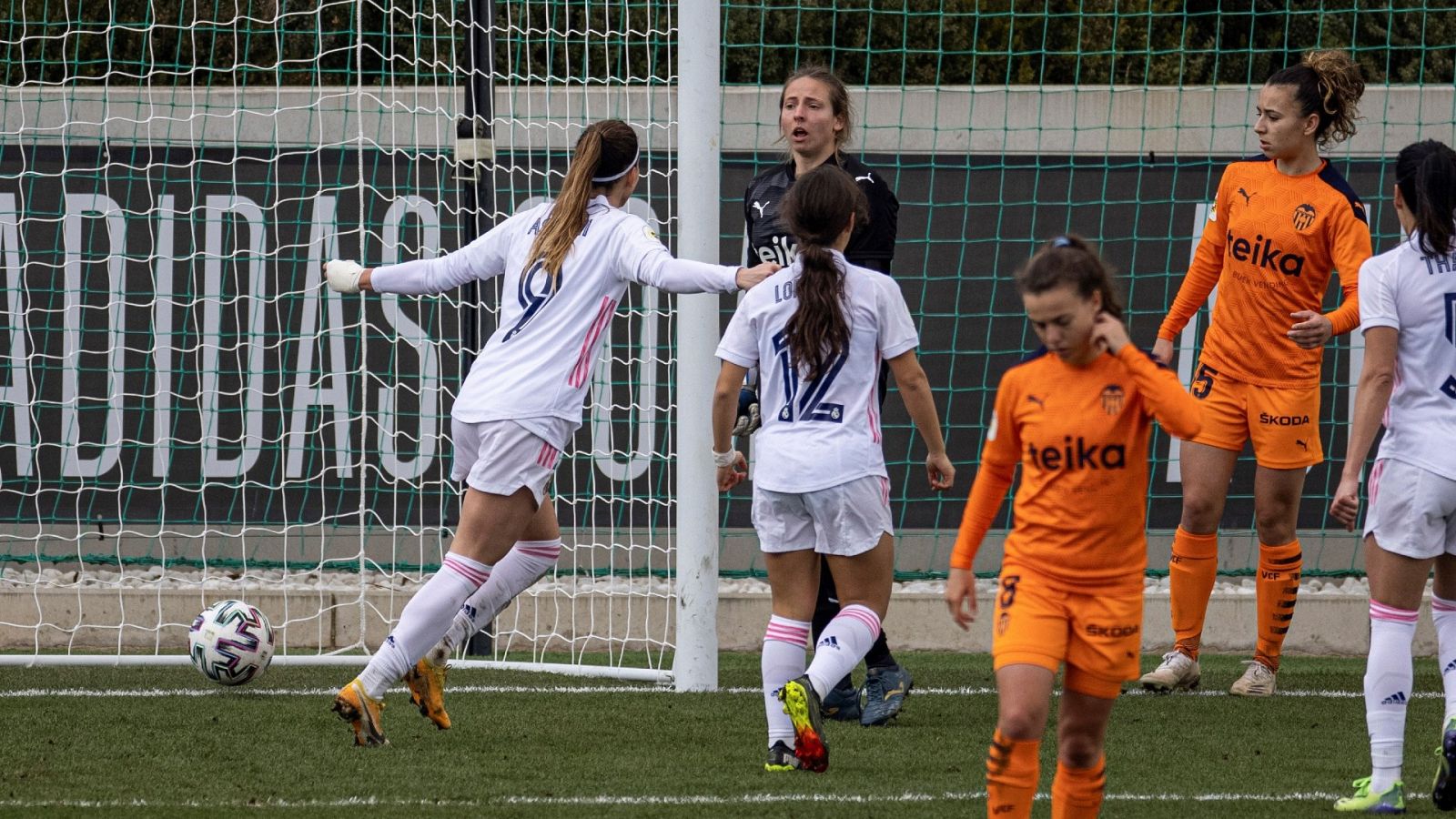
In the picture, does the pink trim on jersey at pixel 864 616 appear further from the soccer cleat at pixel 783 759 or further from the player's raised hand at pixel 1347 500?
the player's raised hand at pixel 1347 500

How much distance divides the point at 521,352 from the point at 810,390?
3.15 ft

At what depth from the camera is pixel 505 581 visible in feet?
18.2

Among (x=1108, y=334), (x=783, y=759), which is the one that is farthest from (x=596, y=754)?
(x=1108, y=334)

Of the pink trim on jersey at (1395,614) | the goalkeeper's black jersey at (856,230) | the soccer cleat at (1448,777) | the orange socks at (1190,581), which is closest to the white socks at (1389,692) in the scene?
the pink trim on jersey at (1395,614)

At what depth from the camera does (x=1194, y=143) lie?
843 cm

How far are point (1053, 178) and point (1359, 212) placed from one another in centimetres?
282

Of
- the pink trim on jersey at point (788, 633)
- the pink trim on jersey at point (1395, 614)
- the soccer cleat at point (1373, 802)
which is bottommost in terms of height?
the soccer cleat at point (1373, 802)

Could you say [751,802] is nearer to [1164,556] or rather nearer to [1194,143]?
[1164,556]

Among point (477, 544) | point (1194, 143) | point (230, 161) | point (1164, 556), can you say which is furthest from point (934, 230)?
point (477, 544)

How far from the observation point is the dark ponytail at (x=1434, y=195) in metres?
4.31

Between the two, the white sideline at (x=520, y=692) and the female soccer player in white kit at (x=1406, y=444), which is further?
the white sideline at (x=520, y=692)

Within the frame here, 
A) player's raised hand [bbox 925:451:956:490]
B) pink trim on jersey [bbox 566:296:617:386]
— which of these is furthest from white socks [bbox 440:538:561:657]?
player's raised hand [bbox 925:451:956:490]

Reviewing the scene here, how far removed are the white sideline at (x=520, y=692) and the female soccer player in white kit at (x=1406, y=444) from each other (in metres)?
1.94

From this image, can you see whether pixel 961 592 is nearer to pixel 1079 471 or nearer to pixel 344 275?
pixel 1079 471
